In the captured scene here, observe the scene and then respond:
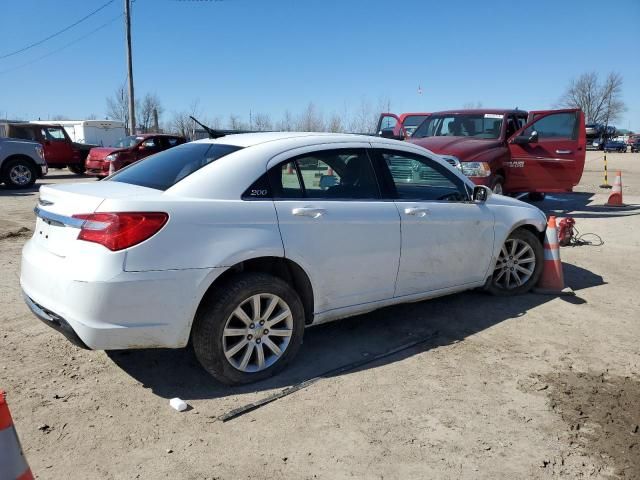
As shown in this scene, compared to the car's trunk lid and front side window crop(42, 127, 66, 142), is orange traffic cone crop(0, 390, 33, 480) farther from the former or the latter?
front side window crop(42, 127, 66, 142)

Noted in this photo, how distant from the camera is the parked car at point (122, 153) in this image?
56.9 ft

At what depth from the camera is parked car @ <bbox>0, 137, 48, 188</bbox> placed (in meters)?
14.9

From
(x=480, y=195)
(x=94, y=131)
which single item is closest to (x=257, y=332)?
(x=480, y=195)

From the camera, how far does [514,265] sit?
17.8ft

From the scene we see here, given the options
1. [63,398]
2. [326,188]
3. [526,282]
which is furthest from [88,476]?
[526,282]

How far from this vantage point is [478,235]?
4844 millimetres

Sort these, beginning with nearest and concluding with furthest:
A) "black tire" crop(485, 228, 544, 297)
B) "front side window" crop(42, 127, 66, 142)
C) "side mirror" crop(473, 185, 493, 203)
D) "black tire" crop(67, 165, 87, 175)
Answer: "side mirror" crop(473, 185, 493, 203) < "black tire" crop(485, 228, 544, 297) < "front side window" crop(42, 127, 66, 142) < "black tire" crop(67, 165, 87, 175)

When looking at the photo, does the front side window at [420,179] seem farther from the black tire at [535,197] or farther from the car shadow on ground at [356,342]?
the black tire at [535,197]

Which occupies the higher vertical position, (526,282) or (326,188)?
(326,188)

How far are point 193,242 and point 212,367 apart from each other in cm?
81

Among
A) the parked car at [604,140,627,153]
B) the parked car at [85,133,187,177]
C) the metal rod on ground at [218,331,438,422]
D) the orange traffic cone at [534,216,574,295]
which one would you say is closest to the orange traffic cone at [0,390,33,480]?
the metal rod on ground at [218,331,438,422]

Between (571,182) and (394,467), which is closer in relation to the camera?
(394,467)

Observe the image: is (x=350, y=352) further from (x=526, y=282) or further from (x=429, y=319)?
(x=526, y=282)

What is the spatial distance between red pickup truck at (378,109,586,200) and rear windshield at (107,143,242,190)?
6.54 meters
